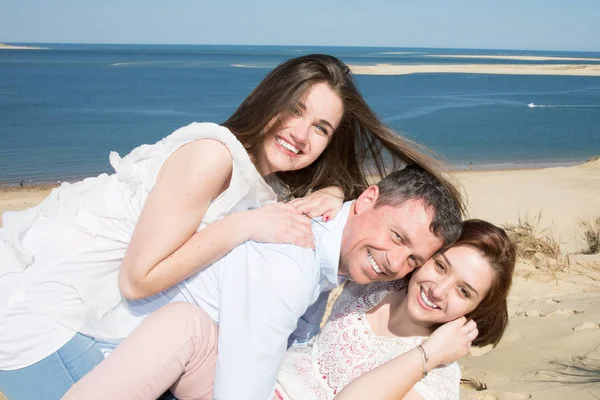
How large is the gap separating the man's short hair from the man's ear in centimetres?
3

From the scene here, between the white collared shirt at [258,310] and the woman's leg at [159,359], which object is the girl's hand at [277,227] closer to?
the white collared shirt at [258,310]

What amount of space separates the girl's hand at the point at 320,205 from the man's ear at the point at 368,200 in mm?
Answer: 158

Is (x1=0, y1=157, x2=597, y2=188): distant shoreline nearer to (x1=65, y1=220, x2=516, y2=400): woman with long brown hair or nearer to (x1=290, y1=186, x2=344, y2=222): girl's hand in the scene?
(x1=290, y1=186, x2=344, y2=222): girl's hand

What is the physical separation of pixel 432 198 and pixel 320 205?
23.2 inches

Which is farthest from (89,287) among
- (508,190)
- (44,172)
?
(44,172)

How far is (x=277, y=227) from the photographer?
274cm

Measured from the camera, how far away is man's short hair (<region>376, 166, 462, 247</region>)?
292 cm

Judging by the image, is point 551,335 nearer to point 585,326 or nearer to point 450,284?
point 585,326

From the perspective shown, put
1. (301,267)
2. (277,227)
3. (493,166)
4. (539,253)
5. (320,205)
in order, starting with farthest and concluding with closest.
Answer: (493,166) → (539,253) → (320,205) → (277,227) → (301,267)

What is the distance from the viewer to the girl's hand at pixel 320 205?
10.4 feet

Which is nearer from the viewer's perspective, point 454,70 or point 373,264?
point 373,264

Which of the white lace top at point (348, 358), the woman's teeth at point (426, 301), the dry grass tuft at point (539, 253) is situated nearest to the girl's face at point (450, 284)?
the woman's teeth at point (426, 301)

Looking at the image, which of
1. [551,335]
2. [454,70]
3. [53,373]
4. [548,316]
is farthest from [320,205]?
[454,70]

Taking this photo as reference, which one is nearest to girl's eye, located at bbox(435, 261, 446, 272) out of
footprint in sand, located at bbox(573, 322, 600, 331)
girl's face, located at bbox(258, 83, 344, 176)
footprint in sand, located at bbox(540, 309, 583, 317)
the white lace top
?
the white lace top
